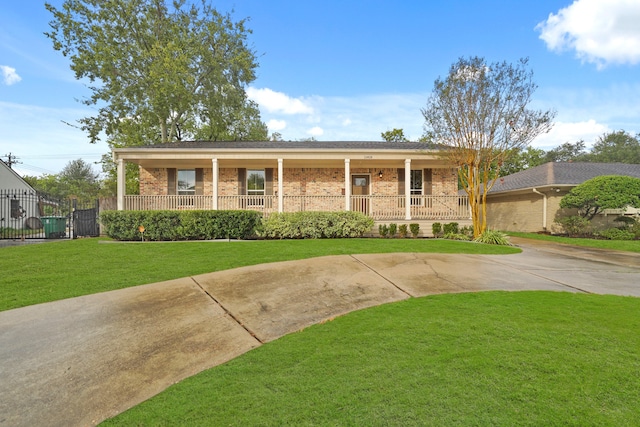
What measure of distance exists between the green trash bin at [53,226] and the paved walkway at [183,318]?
11.9m

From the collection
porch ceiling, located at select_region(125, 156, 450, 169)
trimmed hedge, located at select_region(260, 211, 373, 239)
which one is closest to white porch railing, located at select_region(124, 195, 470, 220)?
porch ceiling, located at select_region(125, 156, 450, 169)

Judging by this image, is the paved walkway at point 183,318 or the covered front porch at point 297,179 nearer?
the paved walkway at point 183,318

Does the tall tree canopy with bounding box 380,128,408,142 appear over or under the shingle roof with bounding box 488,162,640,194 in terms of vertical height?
over

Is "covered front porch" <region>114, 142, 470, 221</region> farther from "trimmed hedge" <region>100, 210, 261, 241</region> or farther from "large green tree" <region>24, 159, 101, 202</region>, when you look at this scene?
"large green tree" <region>24, 159, 101, 202</region>

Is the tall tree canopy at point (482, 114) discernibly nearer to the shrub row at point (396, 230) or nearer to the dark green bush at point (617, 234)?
the shrub row at point (396, 230)

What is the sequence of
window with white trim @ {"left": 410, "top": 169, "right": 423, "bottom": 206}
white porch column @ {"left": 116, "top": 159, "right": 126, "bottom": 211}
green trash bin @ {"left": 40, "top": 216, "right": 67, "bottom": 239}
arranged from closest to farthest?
white porch column @ {"left": 116, "top": 159, "right": 126, "bottom": 211} → green trash bin @ {"left": 40, "top": 216, "right": 67, "bottom": 239} → window with white trim @ {"left": 410, "top": 169, "right": 423, "bottom": 206}

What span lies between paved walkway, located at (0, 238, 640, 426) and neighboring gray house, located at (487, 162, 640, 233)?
10.9 meters

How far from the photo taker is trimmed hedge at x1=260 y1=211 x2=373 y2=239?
11992 mm

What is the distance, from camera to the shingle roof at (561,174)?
1686 cm

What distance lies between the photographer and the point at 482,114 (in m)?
11.8

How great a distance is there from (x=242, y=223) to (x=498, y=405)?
34.1ft

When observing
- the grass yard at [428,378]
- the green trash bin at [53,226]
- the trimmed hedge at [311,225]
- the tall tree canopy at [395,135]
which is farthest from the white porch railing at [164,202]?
the tall tree canopy at [395,135]

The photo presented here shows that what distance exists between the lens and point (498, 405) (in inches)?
83.5

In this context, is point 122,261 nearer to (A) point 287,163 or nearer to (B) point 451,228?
(A) point 287,163
